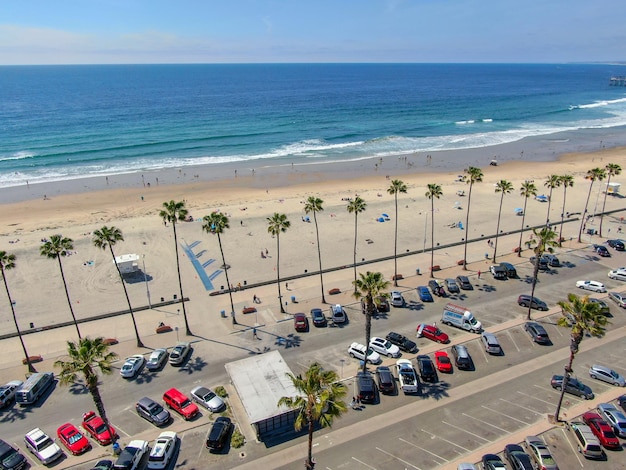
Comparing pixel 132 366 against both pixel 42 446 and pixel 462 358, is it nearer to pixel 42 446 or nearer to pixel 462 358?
pixel 42 446

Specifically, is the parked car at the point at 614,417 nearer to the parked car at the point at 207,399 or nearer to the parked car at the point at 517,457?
the parked car at the point at 517,457

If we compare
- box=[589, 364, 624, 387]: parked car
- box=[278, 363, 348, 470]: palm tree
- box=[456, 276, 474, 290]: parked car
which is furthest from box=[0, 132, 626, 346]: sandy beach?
box=[278, 363, 348, 470]: palm tree

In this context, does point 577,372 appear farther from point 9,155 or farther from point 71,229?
point 9,155

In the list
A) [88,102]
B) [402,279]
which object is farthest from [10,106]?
[402,279]

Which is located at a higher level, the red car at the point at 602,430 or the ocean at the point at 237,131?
the ocean at the point at 237,131

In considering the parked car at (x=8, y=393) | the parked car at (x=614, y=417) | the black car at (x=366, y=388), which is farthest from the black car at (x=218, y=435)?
the parked car at (x=614, y=417)

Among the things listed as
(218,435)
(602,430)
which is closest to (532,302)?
(602,430)
